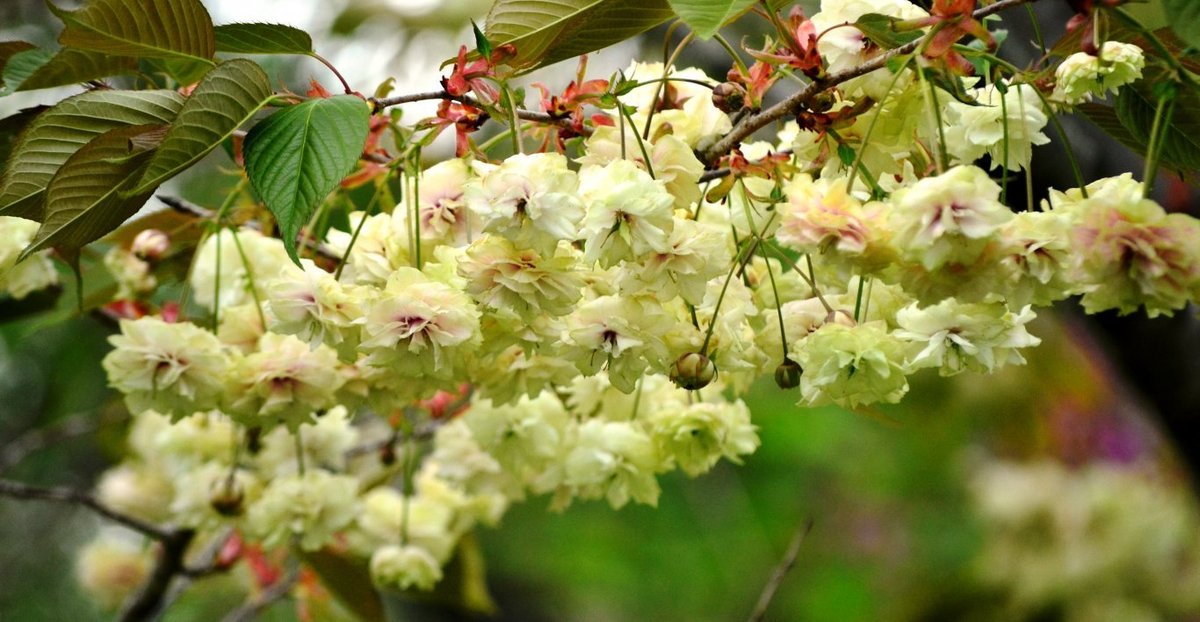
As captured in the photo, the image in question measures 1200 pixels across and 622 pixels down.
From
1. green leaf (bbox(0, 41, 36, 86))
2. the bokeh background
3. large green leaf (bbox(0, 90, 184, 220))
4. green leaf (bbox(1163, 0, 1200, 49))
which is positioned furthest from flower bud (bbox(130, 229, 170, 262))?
the bokeh background

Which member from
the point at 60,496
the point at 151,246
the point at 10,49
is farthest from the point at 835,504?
the point at 10,49

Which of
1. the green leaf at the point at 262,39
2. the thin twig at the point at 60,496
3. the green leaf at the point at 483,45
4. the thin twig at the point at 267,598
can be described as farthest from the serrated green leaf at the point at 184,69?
the thin twig at the point at 267,598

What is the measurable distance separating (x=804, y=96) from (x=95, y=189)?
1.36ft

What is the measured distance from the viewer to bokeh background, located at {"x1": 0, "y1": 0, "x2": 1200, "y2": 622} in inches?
112

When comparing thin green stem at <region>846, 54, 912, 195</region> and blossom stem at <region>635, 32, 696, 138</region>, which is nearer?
thin green stem at <region>846, 54, 912, 195</region>

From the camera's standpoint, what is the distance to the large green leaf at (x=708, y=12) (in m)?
0.52

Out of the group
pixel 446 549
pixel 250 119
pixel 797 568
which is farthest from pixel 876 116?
pixel 797 568

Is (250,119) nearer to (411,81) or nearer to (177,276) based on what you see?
(177,276)

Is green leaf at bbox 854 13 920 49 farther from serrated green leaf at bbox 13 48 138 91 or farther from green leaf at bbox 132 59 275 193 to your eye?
serrated green leaf at bbox 13 48 138 91

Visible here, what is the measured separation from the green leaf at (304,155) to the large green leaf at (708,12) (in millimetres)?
187

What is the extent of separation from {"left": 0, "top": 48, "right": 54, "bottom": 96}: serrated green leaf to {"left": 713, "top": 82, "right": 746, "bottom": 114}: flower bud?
428mm

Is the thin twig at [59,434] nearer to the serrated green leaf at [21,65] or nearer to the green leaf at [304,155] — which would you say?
the serrated green leaf at [21,65]

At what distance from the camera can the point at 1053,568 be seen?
10.2 ft

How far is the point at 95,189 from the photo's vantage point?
605 millimetres
